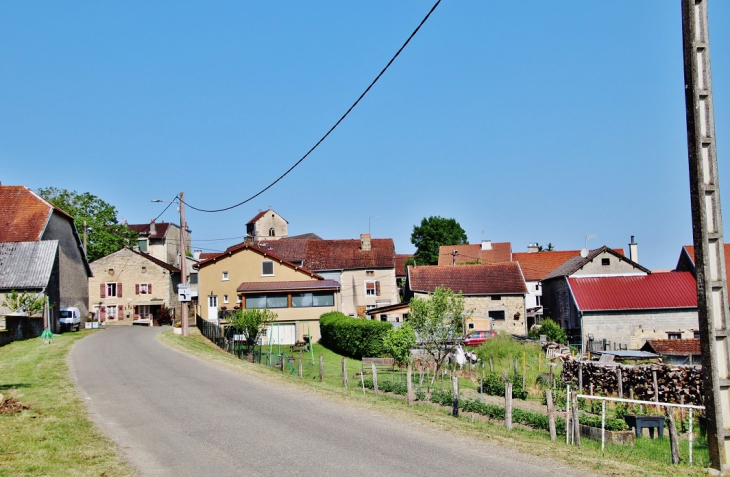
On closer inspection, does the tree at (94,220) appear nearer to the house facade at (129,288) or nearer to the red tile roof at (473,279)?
the house facade at (129,288)

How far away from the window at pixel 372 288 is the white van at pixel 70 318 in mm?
25270

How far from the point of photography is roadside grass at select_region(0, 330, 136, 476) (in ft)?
34.1

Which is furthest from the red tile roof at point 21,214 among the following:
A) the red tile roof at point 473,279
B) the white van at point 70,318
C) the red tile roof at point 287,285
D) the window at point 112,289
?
the red tile roof at point 473,279

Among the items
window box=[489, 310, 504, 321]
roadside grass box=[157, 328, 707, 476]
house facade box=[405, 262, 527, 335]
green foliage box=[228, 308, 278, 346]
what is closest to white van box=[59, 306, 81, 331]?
green foliage box=[228, 308, 278, 346]

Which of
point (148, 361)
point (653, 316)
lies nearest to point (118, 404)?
point (148, 361)

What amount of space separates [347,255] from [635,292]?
85.9ft

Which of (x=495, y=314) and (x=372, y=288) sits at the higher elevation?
(x=372, y=288)

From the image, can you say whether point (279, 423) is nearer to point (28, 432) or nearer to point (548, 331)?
point (28, 432)

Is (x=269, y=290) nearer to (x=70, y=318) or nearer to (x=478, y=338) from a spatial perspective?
(x=70, y=318)

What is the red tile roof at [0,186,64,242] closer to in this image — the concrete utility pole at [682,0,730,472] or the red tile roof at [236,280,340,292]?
the red tile roof at [236,280,340,292]

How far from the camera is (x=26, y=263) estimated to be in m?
43.0

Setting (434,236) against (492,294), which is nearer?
(492,294)

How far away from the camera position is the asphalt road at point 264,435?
10.3 m

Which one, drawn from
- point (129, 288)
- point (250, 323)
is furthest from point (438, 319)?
point (129, 288)
